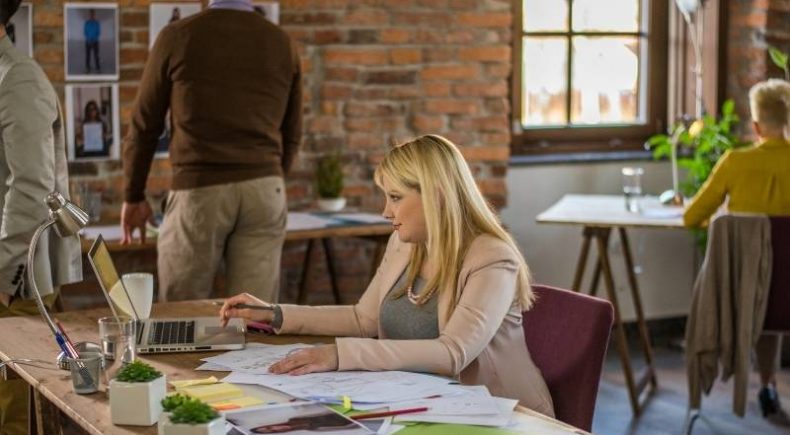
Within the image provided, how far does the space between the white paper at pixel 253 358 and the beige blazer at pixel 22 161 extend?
3.00ft

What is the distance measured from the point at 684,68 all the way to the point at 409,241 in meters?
3.82

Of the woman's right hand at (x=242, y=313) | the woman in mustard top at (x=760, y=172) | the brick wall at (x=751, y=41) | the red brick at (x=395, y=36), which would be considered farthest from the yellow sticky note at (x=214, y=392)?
the brick wall at (x=751, y=41)

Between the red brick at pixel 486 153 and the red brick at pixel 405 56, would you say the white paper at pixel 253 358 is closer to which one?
the red brick at pixel 405 56

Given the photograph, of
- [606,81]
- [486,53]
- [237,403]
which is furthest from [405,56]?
[237,403]

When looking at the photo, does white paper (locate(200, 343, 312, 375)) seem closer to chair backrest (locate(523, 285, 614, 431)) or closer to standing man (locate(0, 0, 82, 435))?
chair backrest (locate(523, 285, 614, 431))

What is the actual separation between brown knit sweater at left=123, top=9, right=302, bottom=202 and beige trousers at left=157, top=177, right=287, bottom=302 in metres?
0.05

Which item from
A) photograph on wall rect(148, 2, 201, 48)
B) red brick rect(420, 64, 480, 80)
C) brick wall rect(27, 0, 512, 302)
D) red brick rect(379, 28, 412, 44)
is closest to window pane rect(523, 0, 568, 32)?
brick wall rect(27, 0, 512, 302)

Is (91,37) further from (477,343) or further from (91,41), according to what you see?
(477,343)

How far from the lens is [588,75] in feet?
20.7

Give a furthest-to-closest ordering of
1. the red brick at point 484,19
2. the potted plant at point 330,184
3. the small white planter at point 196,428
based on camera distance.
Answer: the red brick at point 484,19, the potted plant at point 330,184, the small white planter at point 196,428

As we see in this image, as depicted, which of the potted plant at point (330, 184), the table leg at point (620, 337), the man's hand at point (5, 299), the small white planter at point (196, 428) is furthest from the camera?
the potted plant at point (330, 184)

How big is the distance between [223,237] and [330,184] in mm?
1102

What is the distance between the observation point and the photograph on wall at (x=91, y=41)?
16.3ft

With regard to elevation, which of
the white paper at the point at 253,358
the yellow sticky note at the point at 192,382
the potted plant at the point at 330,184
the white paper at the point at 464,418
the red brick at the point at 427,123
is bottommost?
the white paper at the point at 464,418
